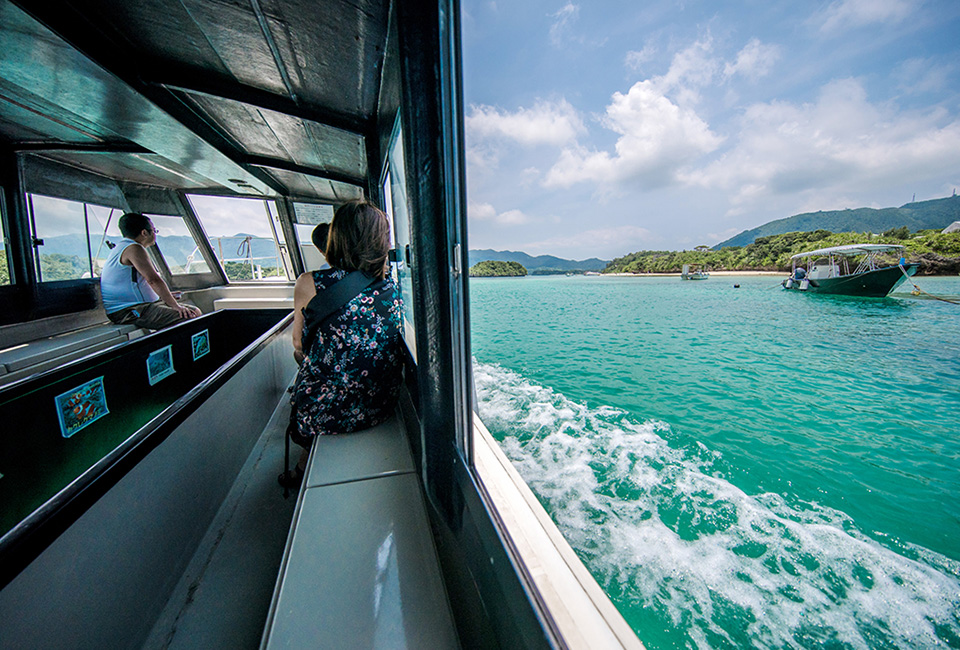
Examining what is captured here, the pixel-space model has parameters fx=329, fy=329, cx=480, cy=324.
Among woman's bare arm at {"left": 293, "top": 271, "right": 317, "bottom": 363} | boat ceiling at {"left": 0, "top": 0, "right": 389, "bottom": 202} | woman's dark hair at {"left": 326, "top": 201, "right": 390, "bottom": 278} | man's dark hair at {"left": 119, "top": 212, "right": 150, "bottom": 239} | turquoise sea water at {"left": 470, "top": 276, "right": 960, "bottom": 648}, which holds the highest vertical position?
boat ceiling at {"left": 0, "top": 0, "right": 389, "bottom": 202}

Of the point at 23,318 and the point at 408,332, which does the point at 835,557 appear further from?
the point at 23,318

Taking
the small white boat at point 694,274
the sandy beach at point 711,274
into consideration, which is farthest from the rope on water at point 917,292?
the small white boat at point 694,274

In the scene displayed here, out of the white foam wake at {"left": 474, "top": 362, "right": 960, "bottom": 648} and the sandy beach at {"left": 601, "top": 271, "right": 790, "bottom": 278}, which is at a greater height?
the sandy beach at {"left": 601, "top": 271, "right": 790, "bottom": 278}

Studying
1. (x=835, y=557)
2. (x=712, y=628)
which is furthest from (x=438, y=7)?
(x=835, y=557)

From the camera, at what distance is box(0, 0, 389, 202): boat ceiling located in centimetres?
143

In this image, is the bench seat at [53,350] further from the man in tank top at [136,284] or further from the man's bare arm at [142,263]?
the man's bare arm at [142,263]

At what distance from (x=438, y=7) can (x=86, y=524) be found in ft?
5.00

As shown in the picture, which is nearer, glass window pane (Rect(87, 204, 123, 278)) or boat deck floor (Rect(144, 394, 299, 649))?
boat deck floor (Rect(144, 394, 299, 649))

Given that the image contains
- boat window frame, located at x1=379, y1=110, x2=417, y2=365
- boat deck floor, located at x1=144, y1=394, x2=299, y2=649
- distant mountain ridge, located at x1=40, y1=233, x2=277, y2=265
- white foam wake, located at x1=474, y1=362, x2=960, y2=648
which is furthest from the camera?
distant mountain ridge, located at x1=40, y1=233, x2=277, y2=265

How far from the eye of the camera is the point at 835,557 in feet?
6.81

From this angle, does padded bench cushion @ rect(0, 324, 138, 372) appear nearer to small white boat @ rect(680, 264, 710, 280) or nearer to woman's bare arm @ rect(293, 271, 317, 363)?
woman's bare arm @ rect(293, 271, 317, 363)

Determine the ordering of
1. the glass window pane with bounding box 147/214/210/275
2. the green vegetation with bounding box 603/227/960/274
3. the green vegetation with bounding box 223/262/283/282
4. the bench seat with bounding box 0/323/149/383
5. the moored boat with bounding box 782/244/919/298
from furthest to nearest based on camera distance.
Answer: the moored boat with bounding box 782/244/919/298 → the green vegetation with bounding box 603/227/960/274 → the green vegetation with bounding box 223/262/283/282 → the glass window pane with bounding box 147/214/210/275 → the bench seat with bounding box 0/323/149/383

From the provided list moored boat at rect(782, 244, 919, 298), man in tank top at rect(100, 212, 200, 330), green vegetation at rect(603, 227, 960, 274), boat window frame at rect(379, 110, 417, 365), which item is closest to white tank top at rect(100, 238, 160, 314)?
man in tank top at rect(100, 212, 200, 330)

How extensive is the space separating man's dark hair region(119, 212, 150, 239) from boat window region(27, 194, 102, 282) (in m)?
1.42
